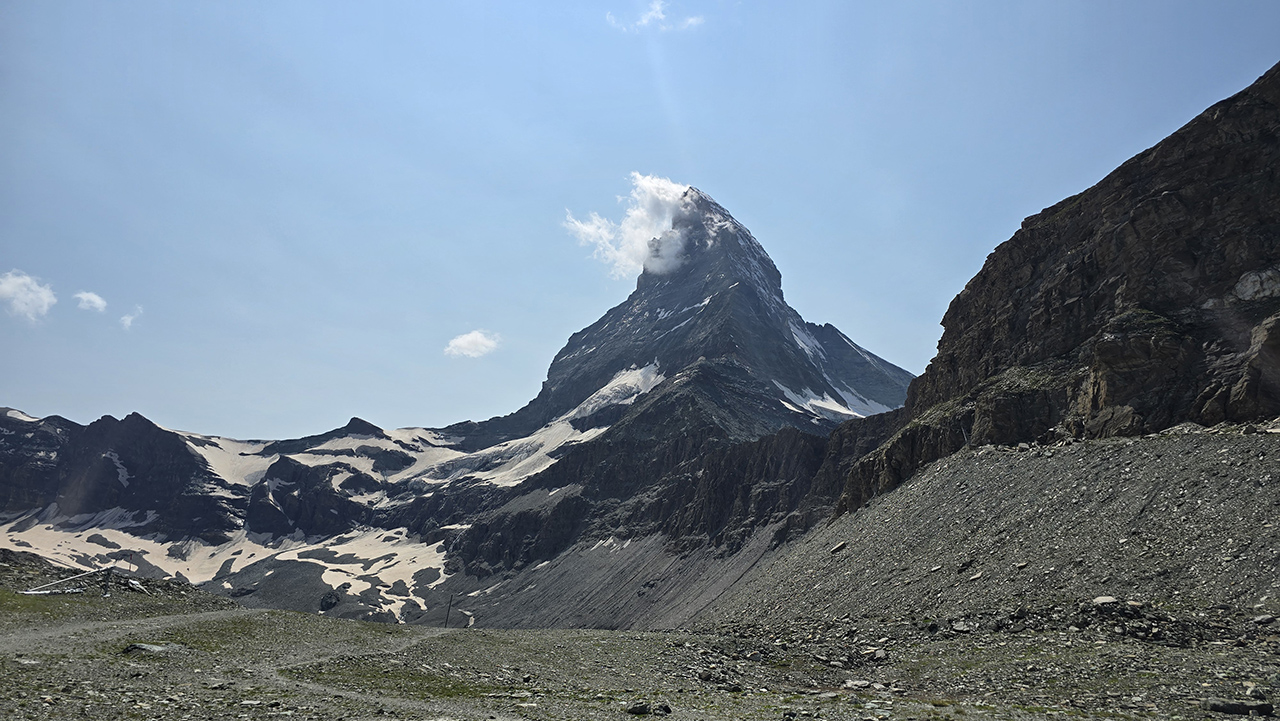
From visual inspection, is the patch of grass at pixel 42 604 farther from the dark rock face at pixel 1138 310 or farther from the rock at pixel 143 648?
the dark rock face at pixel 1138 310

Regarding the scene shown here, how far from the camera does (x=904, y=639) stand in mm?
46000

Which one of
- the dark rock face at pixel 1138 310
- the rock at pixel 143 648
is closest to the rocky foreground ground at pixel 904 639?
the rock at pixel 143 648

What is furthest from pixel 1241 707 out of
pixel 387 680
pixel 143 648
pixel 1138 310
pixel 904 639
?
pixel 1138 310

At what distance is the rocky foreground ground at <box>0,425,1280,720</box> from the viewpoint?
984 inches

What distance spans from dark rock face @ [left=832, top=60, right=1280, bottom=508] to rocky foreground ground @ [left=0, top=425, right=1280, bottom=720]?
726 centimetres

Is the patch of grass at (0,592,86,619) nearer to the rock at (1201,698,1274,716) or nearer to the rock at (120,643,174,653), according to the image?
the rock at (120,643,174,653)

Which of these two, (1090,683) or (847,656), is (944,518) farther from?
(1090,683)

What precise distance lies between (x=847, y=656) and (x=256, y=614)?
1714 inches

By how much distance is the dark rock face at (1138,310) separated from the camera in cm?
6031

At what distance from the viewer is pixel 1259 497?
4128 cm

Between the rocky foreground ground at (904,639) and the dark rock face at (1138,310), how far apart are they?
726 centimetres

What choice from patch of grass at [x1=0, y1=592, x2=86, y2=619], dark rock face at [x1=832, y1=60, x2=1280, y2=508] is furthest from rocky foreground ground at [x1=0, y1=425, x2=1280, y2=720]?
dark rock face at [x1=832, y1=60, x2=1280, y2=508]

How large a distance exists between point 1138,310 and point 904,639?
4788 cm

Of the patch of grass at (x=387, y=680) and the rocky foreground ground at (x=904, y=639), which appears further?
the patch of grass at (x=387, y=680)
